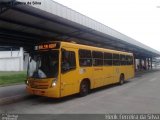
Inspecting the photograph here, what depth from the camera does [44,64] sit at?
1142 cm

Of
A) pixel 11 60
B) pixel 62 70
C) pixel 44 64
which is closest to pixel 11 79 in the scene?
pixel 44 64

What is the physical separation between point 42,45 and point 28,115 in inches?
166

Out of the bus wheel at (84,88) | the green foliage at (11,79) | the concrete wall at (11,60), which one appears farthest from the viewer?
the concrete wall at (11,60)

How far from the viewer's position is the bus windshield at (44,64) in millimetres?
11141

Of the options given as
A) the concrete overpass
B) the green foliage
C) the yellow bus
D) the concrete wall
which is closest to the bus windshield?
the yellow bus

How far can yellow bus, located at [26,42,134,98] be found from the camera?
11039 millimetres

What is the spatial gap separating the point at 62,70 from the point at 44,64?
92 centimetres

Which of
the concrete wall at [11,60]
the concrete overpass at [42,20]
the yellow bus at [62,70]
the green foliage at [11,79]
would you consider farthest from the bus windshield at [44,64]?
the concrete wall at [11,60]

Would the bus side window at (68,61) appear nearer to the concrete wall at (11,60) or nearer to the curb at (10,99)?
the curb at (10,99)

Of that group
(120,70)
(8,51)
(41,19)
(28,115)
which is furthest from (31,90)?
(8,51)

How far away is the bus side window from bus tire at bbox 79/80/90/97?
4.69ft

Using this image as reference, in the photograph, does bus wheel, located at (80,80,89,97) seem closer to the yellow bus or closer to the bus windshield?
the yellow bus

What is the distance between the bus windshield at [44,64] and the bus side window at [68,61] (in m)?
0.35

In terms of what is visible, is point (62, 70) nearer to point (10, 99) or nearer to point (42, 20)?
point (10, 99)
